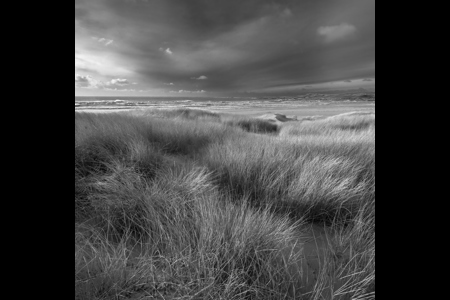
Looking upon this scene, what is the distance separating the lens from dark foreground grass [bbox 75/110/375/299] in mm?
1035

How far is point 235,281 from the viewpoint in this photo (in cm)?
98

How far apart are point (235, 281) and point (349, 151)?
368cm

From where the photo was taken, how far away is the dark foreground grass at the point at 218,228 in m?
1.04

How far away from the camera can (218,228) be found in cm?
126

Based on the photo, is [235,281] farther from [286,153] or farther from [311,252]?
[286,153]
